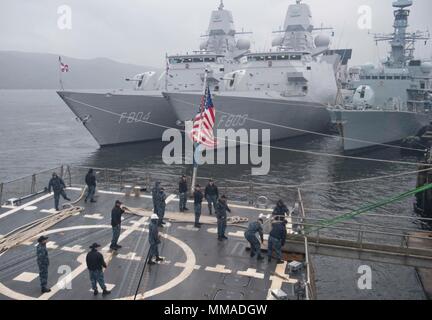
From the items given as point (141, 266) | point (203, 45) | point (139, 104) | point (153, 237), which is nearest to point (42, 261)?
point (141, 266)

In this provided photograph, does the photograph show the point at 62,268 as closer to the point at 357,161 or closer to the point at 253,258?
the point at 253,258

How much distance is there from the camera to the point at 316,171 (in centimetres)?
3092

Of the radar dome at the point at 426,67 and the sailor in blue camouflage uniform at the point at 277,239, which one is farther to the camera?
the radar dome at the point at 426,67

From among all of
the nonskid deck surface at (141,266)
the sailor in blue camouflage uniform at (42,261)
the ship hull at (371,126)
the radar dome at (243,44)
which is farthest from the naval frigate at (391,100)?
the sailor in blue camouflage uniform at (42,261)

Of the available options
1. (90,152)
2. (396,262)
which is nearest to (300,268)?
(396,262)

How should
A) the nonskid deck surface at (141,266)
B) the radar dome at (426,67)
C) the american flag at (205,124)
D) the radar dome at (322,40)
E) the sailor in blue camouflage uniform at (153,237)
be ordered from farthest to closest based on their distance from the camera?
the radar dome at (322,40) < the radar dome at (426,67) < the american flag at (205,124) < the sailor in blue camouflage uniform at (153,237) < the nonskid deck surface at (141,266)

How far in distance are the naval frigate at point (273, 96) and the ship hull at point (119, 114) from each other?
5.71 m

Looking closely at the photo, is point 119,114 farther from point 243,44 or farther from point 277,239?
point 277,239

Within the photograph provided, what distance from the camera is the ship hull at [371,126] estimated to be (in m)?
36.1

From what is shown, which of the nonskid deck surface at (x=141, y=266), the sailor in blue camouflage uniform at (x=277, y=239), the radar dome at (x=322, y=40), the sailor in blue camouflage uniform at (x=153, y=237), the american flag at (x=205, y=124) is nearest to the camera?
the nonskid deck surface at (x=141, y=266)

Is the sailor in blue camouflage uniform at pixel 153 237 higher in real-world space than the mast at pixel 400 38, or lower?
lower

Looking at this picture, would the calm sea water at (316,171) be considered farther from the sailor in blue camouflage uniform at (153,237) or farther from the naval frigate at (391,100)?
the sailor in blue camouflage uniform at (153,237)

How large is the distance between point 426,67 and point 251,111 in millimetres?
23846

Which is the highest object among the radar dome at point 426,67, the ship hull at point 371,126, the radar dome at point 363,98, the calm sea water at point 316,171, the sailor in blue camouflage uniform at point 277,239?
the radar dome at point 426,67
